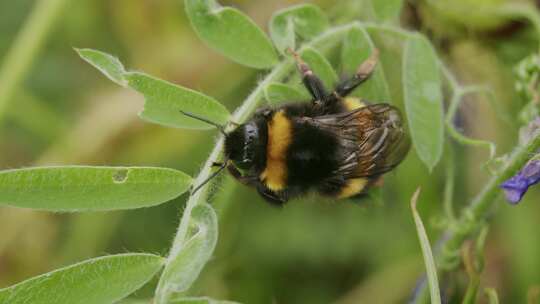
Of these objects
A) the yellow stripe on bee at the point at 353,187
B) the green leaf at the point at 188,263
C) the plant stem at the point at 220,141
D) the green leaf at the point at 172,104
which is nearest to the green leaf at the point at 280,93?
the plant stem at the point at 220,141

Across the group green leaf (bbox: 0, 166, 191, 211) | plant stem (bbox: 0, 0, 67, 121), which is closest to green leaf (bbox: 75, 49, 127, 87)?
green leaf (bbox: 0, 166, 191, 211)

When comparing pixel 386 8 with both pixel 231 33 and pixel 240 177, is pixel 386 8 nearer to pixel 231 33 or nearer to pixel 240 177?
pixel 231 33

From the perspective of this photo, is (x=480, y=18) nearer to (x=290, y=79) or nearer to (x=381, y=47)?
(x=381, y=47)

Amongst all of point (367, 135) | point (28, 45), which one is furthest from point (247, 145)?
point (28, 45)

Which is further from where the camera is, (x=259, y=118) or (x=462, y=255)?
(x=462, y=255)

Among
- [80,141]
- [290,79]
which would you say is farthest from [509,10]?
[80,141]

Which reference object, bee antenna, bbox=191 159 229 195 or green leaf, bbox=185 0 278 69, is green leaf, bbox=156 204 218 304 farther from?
green leaf, bbox=185 0 278 69
